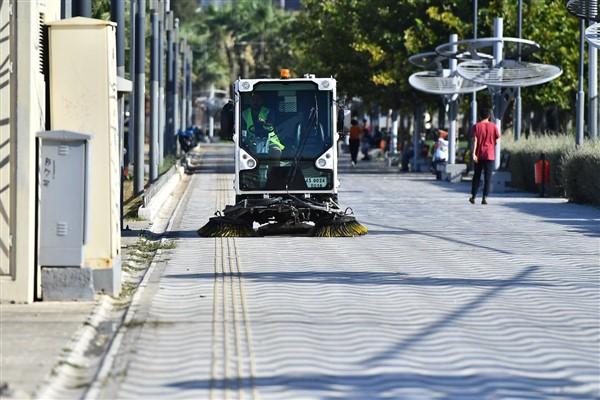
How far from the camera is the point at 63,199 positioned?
491 inches

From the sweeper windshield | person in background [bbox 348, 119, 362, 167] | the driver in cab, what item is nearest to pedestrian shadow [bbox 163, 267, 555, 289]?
the sweeper windshield

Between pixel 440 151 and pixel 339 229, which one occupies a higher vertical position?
pixel 440 151

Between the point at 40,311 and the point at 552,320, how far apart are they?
434 centimetres

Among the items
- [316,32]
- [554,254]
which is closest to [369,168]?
[316,32]

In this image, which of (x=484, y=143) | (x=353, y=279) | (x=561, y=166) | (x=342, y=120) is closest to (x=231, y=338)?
(x=353, y=279)

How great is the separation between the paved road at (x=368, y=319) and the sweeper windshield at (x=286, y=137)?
1.34 meters

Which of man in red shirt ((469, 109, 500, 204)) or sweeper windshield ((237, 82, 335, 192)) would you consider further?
man in red shirt ((469, 109, 500, 204))

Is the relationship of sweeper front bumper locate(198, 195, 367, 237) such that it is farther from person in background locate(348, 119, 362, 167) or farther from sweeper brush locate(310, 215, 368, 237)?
person in background locate(348, 119, 362, 167)

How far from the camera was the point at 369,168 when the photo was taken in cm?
5238

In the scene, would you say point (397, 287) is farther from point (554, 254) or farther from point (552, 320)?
point (554, 254)

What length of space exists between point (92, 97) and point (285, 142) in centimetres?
821

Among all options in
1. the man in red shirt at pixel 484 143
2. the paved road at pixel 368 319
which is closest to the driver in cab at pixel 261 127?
the paved road at pixel 368 319

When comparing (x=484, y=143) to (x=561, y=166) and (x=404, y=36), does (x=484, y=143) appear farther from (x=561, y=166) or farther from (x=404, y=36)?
(x=404, y=36)

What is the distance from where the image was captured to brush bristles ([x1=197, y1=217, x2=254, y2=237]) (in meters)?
20.2
